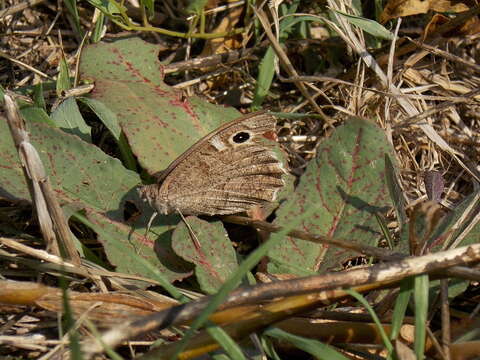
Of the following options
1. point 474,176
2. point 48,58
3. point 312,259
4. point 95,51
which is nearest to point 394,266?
point 312,259

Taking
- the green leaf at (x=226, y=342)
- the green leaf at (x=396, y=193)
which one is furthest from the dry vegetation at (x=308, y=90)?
the green leaf at (x=226, y=342)

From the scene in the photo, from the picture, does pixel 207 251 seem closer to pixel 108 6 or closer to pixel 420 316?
pixel 420 316

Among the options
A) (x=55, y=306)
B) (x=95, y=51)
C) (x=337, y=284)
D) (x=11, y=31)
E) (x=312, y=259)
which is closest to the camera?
(x=337, y=284)

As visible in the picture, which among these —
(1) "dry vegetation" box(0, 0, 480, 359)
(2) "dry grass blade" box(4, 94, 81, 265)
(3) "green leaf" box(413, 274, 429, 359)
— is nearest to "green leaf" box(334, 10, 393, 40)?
(1) "dry vegetation" box(0, 0, 480, 359)

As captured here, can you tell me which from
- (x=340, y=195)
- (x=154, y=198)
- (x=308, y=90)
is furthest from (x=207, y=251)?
(x=308, y=90)

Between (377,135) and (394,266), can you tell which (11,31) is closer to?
(377,135)
